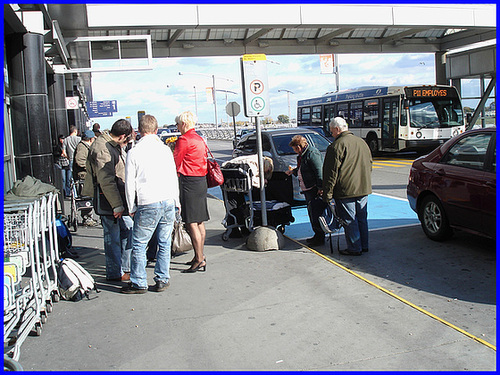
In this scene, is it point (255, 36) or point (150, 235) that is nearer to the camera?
point (150, 235)

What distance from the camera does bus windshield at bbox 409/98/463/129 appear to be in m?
23.0

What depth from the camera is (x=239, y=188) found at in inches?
304

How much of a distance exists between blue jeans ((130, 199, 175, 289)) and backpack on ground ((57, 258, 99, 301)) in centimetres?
48

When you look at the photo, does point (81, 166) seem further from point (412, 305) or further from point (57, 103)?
point (57, 103)

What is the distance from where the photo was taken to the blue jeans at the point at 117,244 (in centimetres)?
598

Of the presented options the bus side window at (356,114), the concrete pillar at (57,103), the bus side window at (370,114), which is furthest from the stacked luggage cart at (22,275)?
the bus side window at (356,114)

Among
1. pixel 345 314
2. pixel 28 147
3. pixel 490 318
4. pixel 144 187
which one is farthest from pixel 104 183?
pixel 490 318

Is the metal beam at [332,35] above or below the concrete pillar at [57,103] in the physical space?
above

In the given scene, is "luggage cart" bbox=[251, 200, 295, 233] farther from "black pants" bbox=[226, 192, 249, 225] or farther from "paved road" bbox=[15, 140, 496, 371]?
"paved road" bbox=[15, 140, 496, 371]

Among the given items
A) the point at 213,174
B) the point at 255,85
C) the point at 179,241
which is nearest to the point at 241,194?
the point at 179,241

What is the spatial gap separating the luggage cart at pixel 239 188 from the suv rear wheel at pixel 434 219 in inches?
98.1

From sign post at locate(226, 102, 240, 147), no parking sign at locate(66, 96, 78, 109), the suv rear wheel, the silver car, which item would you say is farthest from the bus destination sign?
the suv rear wheel

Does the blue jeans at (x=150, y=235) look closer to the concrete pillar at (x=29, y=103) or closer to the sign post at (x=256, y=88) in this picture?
the sign post at (x=256, y=88)

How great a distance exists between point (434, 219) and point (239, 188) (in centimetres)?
279
